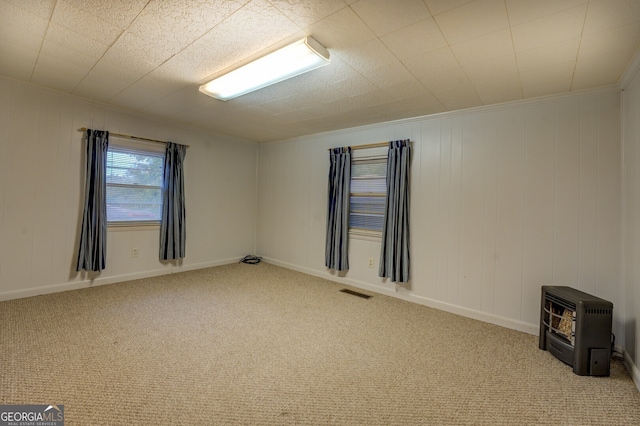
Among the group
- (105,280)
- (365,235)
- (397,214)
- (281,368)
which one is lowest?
(281,368)

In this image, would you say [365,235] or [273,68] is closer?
[273,68]

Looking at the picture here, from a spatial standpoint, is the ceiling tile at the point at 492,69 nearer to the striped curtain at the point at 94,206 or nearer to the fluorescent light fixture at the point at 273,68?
the fluorescent light fixture at the point at 273,68

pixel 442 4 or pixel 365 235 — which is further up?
pixel 442 4

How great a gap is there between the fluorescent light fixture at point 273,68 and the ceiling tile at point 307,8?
0.63 feet

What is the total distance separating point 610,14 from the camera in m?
1.53

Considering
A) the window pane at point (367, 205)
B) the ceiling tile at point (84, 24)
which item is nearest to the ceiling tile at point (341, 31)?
the ceiling tile at point (84, 24)

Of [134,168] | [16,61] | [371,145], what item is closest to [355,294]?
[371,145]

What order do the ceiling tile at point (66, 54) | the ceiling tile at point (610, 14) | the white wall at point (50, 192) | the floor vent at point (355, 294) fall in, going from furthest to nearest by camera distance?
1. the floor vent at point (355, 294)
2. the white wall at point (50, 192)
3. the ceiling tile at point (66, 54)
4. the ceiling tile at point (610, 14)

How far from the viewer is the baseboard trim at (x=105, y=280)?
3045 millimetres

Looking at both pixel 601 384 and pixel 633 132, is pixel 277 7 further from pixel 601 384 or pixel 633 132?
pixel 601 384

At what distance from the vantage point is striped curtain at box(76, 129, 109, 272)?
3371 mm

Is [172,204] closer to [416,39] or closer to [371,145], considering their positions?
[371,145]

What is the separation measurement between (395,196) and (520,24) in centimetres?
209

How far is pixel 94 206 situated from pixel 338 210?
3.07m
